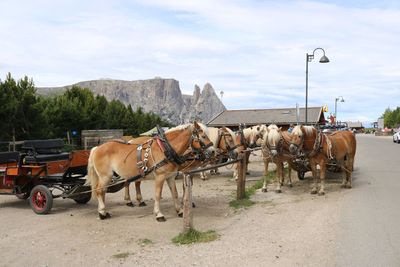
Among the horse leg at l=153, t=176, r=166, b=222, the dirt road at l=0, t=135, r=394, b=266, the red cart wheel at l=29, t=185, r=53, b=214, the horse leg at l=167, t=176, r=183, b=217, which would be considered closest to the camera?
the dirt road at l=0, t=135, r=394, b=266

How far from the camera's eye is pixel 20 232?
7941 millimetres

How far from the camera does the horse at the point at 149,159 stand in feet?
28.5

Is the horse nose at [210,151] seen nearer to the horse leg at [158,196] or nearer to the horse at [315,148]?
the horse leg at [158,196]

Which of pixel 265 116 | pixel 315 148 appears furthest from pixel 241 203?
pixel 265 116

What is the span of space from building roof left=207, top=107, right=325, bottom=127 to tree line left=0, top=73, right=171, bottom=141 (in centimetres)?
1037

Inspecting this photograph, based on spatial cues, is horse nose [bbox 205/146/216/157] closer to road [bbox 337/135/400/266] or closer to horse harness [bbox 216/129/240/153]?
road [bbox 337/135/400/266]

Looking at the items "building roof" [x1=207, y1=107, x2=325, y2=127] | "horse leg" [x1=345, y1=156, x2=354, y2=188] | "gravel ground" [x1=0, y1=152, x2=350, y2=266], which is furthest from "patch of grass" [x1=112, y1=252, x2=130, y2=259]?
"building roof" [x1=207, y1=107, x2=325, y2=127]

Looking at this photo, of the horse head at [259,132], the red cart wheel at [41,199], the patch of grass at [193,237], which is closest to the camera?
the patch of grass at [193,237]

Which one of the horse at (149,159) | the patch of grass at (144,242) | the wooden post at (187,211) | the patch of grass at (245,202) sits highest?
the horse at (149,159)

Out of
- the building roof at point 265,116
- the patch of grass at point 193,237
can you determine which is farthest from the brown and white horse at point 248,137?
the building roof at point 265,116

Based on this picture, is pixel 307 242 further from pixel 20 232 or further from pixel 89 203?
pixel 89 203

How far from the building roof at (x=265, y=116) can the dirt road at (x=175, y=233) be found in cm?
3456

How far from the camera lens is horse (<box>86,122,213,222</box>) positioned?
8672 millimetres

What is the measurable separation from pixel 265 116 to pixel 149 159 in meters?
40.2
